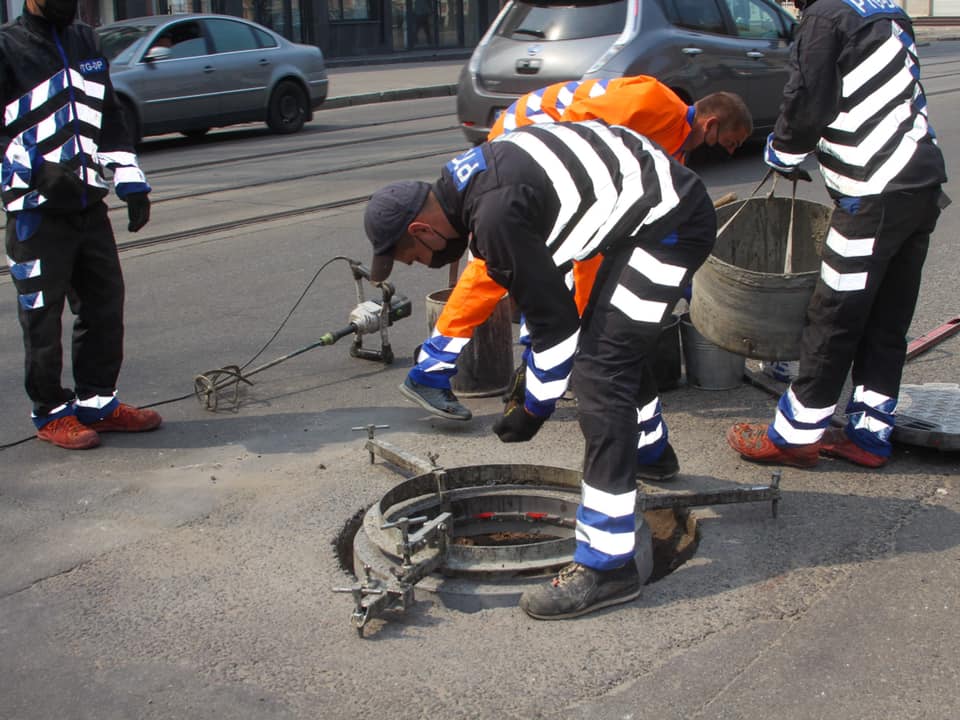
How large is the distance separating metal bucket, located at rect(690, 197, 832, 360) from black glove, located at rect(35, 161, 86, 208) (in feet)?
8.58

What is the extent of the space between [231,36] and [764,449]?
12.1 meters

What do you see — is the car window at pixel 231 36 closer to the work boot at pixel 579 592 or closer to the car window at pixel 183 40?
the car window at pixel 183 40

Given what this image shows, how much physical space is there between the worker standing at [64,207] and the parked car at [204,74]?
8.78 m

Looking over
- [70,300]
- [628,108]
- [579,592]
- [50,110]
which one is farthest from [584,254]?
[70,300]

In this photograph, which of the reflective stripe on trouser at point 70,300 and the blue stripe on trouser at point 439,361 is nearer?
the reflective stripe on trouser at point 70,300

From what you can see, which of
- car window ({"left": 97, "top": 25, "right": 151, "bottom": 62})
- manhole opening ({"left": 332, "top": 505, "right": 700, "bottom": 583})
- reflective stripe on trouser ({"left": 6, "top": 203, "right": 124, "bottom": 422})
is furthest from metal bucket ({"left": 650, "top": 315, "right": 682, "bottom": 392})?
car window ({"left": 97, "top": 25, "right": 151, "bottom": 62})

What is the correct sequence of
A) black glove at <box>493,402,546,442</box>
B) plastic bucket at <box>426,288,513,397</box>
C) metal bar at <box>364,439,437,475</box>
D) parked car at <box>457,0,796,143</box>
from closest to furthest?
black glove at <box>493,402,546,442</box> → metal bar at <box>364,439,437,475</box> → plastic bucket at <box>426,288,513,397</box> → parked car at <box>457,0,796,143</box>

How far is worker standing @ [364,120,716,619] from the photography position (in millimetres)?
3340

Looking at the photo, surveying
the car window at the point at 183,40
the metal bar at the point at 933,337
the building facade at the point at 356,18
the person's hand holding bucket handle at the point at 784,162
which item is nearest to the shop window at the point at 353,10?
the building facade at the point at 356,18

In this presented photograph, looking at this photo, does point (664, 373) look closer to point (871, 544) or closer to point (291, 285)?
point (871, 544)

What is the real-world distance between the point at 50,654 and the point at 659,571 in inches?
77.7

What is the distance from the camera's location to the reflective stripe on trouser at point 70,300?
4883 millimetres

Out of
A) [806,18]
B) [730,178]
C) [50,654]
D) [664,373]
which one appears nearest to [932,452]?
[664,373]

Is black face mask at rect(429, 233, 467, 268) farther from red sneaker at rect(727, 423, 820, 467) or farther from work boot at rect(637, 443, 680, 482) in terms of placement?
red sneaker at rect(727, 423, 820, 467)
